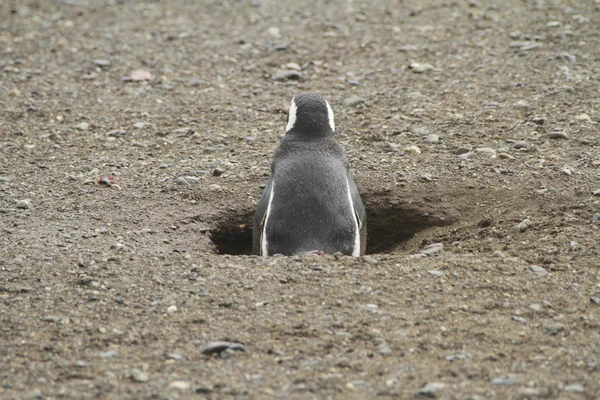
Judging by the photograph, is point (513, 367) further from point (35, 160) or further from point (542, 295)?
point (35, 160)

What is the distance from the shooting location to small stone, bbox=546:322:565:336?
3.31 m

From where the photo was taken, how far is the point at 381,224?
5.25 meters

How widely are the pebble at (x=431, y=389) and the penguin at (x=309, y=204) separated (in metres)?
1.34

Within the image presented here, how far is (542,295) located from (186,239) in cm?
202

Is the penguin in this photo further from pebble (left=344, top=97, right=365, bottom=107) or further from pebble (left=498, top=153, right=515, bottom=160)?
pebble (left=344, top=97, right=365, bottom=107)

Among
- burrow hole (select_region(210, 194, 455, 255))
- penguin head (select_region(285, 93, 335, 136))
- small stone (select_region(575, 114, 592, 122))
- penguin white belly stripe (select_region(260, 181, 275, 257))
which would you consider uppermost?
penguin head (select_region(285, 93, 335, 136))

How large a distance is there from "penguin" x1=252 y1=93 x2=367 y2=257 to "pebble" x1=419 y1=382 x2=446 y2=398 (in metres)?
1.34

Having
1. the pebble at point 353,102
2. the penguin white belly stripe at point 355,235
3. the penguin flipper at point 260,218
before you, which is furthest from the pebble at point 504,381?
the pebble at point 353,102

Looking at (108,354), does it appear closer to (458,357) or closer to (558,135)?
(458,357)

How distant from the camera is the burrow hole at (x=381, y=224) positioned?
16.5 feet

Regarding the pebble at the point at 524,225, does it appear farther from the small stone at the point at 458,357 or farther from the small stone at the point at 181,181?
the small stone at the point at 181,181

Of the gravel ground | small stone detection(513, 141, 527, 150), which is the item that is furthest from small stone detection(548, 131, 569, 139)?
small stone detection(513, 141, 527, 150)

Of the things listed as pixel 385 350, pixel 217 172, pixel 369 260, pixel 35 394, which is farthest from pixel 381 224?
pixel 35 394

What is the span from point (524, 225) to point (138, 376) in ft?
7.91
